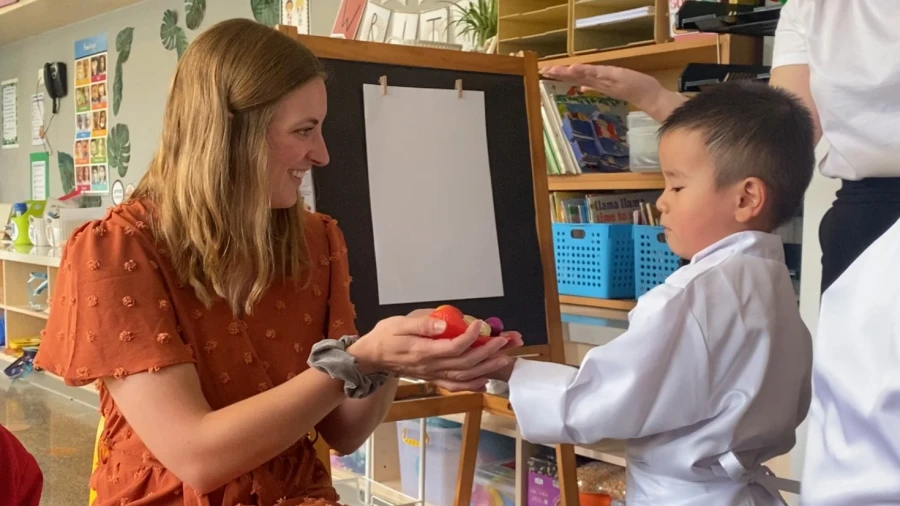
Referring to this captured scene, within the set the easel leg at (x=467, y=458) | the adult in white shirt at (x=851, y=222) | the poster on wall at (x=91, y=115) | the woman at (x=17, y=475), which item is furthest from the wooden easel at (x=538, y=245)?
the poster on wall at (x=91, y=115)

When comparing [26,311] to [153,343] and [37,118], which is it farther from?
[153,343]

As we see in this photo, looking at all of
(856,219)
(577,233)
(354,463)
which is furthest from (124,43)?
(856,219)

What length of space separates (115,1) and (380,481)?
3056 mm

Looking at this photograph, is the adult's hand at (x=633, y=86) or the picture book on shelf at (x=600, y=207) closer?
the adult's hand at (x=633, y=86)

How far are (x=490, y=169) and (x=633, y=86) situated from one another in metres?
0.33

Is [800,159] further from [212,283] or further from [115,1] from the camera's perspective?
[115,1]

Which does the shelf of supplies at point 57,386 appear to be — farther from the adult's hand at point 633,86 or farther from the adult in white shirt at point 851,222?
the adult in white shirt at point 851,222

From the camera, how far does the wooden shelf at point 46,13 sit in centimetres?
443

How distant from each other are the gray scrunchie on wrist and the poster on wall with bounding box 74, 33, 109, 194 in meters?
3.99

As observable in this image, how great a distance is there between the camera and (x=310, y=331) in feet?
4.15

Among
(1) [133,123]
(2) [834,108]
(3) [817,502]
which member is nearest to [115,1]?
(1) [133,123]

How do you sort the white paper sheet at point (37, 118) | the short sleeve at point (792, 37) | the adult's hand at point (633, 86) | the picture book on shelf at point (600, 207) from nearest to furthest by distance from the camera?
the short sleeve at point (792, 37) → the adult's hand at point (633, 86) → the picture book on shelf at point (600, 207) → the white paper sheet at point (37, 118)

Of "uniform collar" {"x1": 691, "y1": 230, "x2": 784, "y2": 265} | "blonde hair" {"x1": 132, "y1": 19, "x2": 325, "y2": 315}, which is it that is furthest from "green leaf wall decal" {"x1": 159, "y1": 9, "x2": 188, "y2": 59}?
"uniform collar" {"x1": 691, "y1": 230, "x2": 784, "y2": 265}

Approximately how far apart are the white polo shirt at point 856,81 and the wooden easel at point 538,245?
0.59 m
